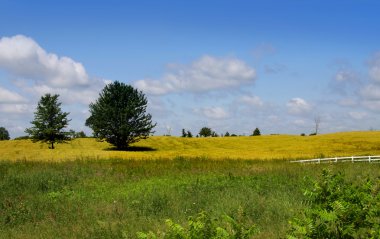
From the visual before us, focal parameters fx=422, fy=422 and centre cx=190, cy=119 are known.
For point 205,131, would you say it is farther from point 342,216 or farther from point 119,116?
point 342,216

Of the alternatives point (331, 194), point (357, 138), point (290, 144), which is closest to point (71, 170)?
point (331, 194)

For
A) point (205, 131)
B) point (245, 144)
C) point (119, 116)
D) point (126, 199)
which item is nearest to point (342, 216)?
point (126, 199)

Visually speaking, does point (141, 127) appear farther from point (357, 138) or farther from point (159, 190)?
point (159, 190)

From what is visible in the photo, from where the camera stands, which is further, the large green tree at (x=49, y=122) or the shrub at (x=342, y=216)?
the large green tree at (x=49, y=122)

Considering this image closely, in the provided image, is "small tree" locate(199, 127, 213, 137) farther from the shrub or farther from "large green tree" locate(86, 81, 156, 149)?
the shrub

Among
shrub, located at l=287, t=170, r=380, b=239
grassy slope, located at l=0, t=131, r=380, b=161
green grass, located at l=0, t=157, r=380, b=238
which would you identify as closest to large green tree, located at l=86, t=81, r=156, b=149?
grassy slope, located at l=0, t=131, r=380, b=161

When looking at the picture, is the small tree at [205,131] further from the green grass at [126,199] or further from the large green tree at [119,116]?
the green grass at [126,199]

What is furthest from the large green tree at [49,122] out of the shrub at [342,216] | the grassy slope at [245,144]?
the shrub at [342,216]

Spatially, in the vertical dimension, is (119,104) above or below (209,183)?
above

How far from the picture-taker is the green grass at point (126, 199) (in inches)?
420

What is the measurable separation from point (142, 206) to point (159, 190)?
3.13 m

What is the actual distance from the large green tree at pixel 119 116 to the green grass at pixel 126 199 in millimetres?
41968

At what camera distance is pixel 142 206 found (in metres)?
13.6

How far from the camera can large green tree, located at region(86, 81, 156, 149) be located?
6638 centimetres
